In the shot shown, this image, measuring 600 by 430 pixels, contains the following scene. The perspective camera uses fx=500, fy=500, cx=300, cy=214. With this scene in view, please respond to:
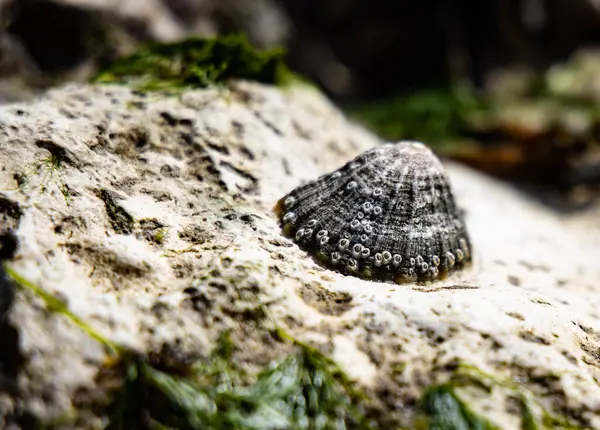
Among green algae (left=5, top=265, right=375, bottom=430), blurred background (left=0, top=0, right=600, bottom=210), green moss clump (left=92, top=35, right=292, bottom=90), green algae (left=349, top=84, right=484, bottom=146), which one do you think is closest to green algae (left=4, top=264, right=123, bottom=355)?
green algae (left=5, top=265, right=375, bottom=430)

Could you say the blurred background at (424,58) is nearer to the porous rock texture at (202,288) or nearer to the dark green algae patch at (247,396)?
the porous rock texture at (202,288)

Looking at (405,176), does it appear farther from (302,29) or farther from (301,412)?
(302,29)

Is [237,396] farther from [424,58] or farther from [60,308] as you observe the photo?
[424,58]

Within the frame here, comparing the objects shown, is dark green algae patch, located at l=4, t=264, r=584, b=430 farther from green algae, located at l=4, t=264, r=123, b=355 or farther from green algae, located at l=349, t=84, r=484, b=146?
green algae, located at l=349, t=84, r=484, b=146

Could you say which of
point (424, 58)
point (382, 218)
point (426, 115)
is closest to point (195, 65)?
point (382, 218)

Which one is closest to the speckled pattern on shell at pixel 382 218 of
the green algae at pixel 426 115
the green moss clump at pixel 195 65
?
the green moss clump at pixel 195 65
